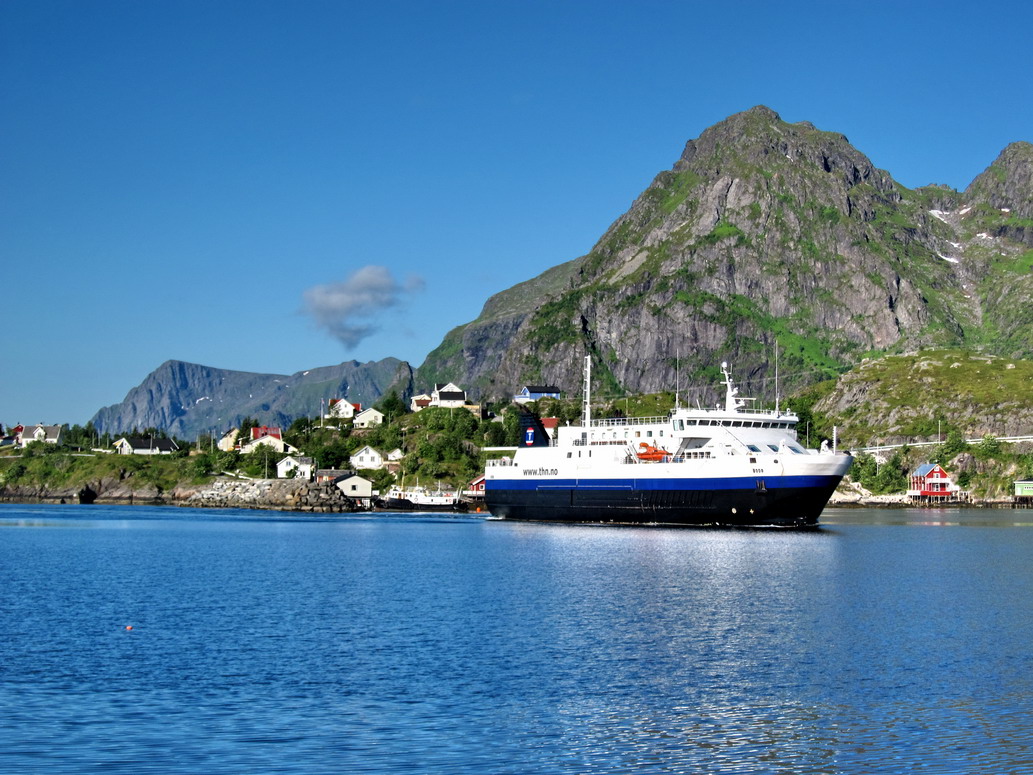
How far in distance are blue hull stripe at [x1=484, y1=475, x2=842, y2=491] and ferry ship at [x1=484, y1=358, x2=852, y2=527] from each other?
0.27 ft

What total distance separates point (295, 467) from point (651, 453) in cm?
11093

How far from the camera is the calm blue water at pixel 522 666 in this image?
2338 centimetres

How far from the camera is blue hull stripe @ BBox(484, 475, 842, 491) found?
86562 millimetres

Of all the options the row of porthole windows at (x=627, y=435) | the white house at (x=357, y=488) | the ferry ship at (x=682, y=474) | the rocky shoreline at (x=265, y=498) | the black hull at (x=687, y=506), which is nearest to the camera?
the ferry ship at (x=682, y=474)

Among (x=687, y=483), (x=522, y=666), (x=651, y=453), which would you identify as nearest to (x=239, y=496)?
(x=651, y=453)

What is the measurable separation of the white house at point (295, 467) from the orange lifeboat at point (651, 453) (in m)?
100

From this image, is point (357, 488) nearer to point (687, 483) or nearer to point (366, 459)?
point (366, 459)

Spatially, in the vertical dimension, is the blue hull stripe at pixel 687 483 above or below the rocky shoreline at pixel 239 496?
above

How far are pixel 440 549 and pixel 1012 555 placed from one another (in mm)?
38620

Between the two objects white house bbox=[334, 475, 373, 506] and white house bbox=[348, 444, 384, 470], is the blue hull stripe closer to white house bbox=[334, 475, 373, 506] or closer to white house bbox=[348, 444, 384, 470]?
white house bbox=[334, 475, 373, 506]

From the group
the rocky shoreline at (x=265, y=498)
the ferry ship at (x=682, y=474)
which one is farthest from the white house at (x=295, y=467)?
the ferry ship at (x=682, y=474)

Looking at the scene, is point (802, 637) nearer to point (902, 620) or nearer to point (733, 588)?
point (902, 620)

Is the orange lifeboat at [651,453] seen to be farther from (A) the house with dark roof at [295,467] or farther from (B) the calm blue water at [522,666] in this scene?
(A) the house with dark roof at [295,467]

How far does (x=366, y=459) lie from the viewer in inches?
7648
